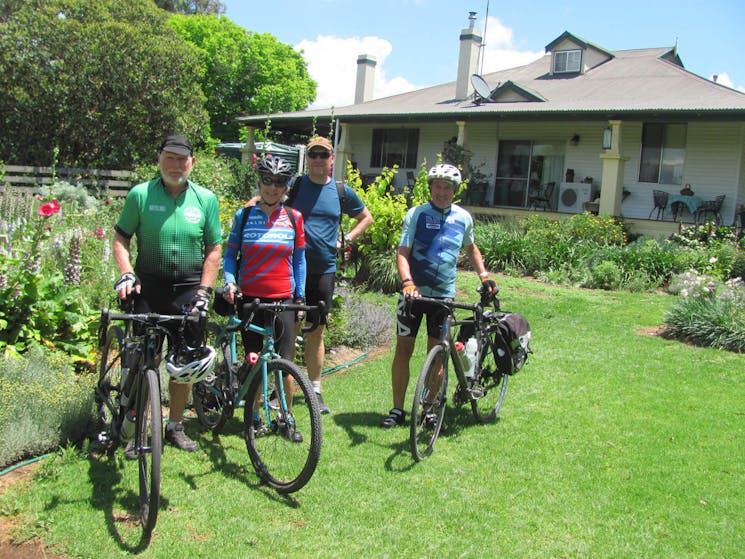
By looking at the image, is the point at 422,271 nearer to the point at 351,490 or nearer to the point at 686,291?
the point at 351,490

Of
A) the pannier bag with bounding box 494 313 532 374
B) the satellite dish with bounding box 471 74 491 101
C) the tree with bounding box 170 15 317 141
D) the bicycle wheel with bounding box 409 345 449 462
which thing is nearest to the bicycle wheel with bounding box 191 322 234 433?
the bicycle wheel with bounding box 409 345 449 462

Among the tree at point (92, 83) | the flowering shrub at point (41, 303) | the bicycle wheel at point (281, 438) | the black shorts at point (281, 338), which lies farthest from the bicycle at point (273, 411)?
the tree at point (92, 83)

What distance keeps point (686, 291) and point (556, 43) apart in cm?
1563

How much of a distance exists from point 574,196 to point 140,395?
16.9 m

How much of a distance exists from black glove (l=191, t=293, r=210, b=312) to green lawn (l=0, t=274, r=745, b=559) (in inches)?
42.4

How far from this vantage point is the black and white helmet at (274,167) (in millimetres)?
4477

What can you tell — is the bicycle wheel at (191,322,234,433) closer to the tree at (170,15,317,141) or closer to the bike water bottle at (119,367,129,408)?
the bike water bottle at (119,367,129,408)

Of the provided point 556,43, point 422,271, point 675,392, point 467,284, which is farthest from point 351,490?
point 556,43

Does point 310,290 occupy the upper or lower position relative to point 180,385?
upper

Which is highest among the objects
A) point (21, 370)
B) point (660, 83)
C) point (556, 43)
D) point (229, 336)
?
point (556, 43)

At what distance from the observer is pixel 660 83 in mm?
19266

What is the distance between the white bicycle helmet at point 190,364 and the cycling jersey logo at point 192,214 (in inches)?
31.0

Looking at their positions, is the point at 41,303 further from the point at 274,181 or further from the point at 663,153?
the point at 663,153

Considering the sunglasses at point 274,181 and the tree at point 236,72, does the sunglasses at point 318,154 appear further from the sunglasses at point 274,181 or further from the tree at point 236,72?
the tree at point 236,72
